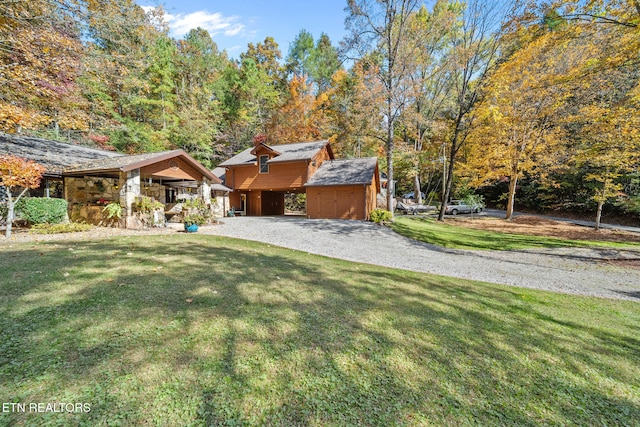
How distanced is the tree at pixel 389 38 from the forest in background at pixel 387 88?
0.09 meters

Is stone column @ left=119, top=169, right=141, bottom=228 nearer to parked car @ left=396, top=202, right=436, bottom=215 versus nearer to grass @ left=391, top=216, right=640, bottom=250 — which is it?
grass @ left=391, top=216, right=640, bottom=250

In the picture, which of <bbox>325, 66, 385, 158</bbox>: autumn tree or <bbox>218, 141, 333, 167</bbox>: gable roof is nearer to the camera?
<bbox>218, 141, 333, 167</bbox>: gable roof

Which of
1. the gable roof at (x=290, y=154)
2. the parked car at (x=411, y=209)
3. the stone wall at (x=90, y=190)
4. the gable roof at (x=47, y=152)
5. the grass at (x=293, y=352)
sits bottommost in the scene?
the grass at (x=293, y=352)

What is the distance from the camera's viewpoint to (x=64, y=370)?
2156mm

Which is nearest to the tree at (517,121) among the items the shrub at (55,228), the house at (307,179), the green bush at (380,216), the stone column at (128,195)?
the house at (307,179)

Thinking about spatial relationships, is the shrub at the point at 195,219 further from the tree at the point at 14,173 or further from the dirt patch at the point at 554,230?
the dirt patch at the point at 554,230

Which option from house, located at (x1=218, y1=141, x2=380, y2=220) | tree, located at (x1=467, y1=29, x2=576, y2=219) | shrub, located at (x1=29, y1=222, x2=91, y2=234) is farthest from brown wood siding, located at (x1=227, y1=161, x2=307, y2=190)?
tree, located at (x1=467, y1=29, x2=576, y2=219)

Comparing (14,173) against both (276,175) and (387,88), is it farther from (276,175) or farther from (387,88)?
(387,88)

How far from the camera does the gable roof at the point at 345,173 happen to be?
1838 centimetres

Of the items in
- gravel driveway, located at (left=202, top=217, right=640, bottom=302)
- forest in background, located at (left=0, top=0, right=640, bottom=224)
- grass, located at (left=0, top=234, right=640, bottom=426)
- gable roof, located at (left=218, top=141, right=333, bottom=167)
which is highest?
forest in background, located at (left=0, top=0, right=640, bottom=224)

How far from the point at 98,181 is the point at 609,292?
1994 cm

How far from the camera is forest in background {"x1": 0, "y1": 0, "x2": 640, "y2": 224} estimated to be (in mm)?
8656

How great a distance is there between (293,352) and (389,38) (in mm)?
20323

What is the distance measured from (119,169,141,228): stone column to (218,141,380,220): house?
1102 cm
